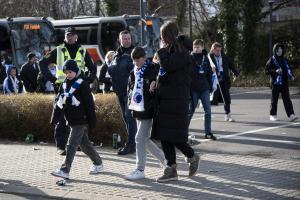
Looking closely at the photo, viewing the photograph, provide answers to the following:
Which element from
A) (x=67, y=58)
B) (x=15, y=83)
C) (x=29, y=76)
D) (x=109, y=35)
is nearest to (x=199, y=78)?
(x=67, y=58)

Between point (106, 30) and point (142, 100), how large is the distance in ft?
68.9

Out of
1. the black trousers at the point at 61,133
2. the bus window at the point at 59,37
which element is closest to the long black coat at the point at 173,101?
the black trousers at the point at 61,133

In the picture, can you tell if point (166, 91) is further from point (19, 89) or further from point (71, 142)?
point (19, 89)

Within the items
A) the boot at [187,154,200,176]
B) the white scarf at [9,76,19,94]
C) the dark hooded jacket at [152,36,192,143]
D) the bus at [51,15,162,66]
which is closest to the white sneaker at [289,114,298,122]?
the boot at [187,154,200,176]

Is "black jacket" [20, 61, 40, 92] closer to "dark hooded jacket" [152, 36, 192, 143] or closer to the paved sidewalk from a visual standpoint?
the paved sidewalk

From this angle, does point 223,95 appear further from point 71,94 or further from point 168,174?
point 71,94

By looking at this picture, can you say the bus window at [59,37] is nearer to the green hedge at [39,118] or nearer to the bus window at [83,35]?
the bus window at [83,35]

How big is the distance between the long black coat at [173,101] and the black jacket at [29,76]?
28.6 feet

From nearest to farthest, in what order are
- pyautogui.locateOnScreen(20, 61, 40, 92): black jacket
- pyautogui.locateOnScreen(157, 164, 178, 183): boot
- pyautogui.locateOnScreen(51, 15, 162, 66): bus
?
pyautogui.locateOnScreen(157, 164, 178, 183): boot, pyautogui.locateOnScreen(20, 61, 40, 92): black jacket, pyautogui.locateOnScreen(51, 15, 162, 66): bus

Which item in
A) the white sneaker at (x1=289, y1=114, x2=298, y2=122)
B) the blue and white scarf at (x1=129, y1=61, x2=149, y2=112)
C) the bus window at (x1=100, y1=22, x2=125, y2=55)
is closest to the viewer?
the blue and white scarf at (x1=129, y1=61, x2=149, y2=112)

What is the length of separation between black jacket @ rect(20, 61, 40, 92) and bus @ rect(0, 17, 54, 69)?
31.0 ft

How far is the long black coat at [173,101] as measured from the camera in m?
7.87

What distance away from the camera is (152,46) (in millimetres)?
27891

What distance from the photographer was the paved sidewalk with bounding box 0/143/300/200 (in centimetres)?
750
